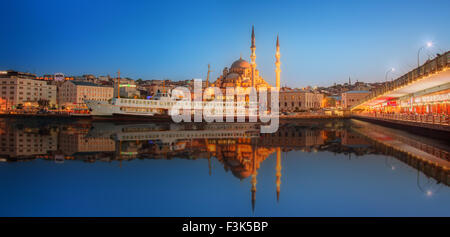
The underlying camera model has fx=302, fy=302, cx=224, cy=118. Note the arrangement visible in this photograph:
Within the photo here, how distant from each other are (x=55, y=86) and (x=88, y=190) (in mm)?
81508

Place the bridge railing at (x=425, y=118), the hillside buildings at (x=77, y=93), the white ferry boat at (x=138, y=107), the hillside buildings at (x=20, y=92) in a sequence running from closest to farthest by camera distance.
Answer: the bridge railing at (x=425, y=118) < the white ferry boat at (x=138, y=107) < the hillside buildings at (x=20, y=92) < the hillside buildings at (x=77, y=93)

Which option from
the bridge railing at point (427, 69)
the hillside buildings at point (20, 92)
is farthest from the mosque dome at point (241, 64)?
the bridge railing at point (427, 69)

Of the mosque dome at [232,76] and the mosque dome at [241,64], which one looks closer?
the mosque dome at [232,76]

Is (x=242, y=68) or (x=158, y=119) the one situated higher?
(x=242, y=68)

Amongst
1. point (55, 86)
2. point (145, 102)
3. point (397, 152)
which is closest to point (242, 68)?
point (145, 102)

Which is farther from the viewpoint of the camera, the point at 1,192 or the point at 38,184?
the point at 38,184

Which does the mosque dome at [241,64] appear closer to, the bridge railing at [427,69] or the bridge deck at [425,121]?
the bridge deck at [425,121]

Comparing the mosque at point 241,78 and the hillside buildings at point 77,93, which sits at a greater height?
the mosque at point 241,78

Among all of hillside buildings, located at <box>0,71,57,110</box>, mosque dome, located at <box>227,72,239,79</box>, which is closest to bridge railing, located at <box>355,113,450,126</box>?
mosque dome, located at <box>227,72,239,79</box>

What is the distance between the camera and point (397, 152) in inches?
505

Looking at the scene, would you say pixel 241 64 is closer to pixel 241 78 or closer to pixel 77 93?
pixel 241 78

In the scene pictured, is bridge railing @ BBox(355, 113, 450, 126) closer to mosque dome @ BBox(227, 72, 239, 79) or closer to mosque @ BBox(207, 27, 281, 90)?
mosque @ BBox(207, 27, 281, 90)

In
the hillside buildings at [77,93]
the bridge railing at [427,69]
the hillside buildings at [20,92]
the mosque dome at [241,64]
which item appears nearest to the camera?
the bridge railing at [427,69]
